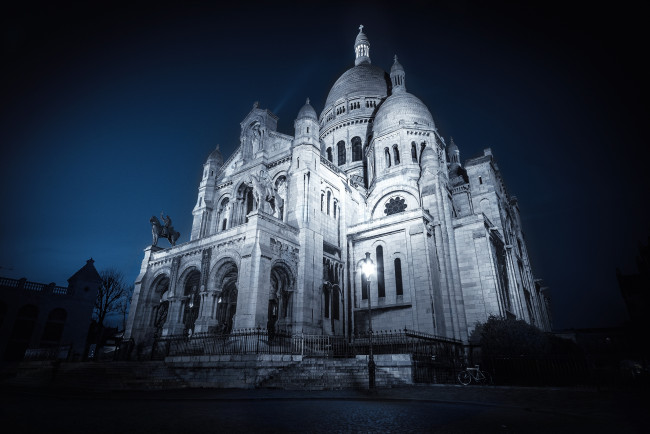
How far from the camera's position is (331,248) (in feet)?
83.9

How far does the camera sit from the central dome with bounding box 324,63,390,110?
43469 millimetres

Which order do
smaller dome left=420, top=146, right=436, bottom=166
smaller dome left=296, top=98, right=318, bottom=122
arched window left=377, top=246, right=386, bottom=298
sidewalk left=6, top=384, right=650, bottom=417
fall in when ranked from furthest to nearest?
smaller dome left=420, top=146, right=436, bottom=166
smaller dome left=296, top=98, right=318, bottom=122
arched window left=377, top=246, right=386, bottom=298
sidewalk left=6, top=384, right=650, bottom=417

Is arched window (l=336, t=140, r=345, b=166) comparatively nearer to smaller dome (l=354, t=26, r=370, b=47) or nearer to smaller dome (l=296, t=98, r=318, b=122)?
smaller dome (l=296, t=98, r=318, b=122)

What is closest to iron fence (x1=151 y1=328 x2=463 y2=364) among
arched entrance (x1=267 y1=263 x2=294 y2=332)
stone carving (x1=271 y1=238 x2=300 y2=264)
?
arched entrance (x1=267 y1=263 x2=294 y2=332)

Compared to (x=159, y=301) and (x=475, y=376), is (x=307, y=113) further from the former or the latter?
(x=475, y=376)

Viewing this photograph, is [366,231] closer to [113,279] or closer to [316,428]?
[316,428]

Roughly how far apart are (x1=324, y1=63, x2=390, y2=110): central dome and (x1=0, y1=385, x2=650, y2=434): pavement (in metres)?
39.4

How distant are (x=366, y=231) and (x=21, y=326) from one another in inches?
1491

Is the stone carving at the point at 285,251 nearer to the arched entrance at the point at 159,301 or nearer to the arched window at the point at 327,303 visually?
the arched window at the point at 327,303

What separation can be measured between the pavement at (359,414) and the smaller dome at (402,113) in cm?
2554

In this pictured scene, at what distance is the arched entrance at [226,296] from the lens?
21500mm

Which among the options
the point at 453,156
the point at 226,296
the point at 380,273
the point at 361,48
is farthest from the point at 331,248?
the point at 361,48

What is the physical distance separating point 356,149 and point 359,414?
114 feet

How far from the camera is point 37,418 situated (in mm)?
6441
